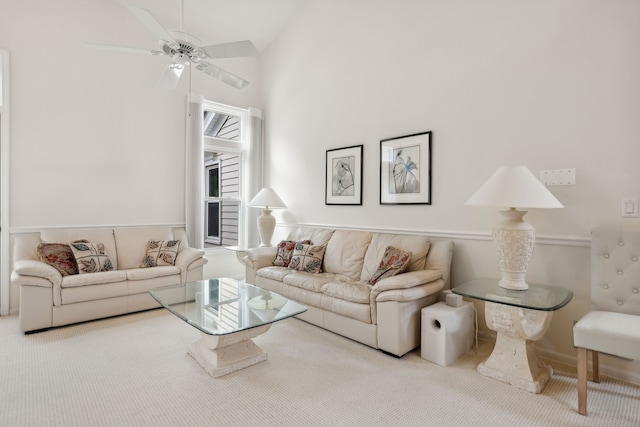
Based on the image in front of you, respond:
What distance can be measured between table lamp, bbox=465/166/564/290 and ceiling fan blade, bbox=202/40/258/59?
1.97 meters

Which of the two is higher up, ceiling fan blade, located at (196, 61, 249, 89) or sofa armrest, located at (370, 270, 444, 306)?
ceiling fan blade, located at (196, 61, 249, 89)

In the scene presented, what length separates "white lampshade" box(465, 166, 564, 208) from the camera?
6.88 feet

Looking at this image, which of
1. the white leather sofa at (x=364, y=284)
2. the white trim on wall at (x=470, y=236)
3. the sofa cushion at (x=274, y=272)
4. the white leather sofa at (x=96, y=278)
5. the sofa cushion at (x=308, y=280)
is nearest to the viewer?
the white trim on wall at (x=470, y=236)

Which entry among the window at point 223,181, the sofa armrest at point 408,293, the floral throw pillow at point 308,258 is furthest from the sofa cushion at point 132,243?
the sofa armrest at point 408,293

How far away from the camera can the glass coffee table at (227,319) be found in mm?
2191

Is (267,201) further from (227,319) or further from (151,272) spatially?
(227,319)

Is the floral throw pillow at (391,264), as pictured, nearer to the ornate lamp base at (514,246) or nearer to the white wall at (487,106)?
the white wall at (487,106)

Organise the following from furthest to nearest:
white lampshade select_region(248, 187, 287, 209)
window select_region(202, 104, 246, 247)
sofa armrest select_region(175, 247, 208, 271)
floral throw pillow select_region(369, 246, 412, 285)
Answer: window select_region(202, 104, 246, 247) → white lampshade select_region(248, 187, 287, 209) → sofa armrest select_region(175, 247, 208, 271) → floral throw pillow select_region(369, 246, 412, 285)

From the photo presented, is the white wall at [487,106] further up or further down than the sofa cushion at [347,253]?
further up

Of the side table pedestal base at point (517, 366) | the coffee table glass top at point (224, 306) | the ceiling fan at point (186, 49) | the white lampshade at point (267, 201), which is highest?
the ceiling fan at point (186, 49)

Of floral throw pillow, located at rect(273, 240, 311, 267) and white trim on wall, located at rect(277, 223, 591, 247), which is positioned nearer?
white trim on wall, located at rect(277, 223, 591, 247)

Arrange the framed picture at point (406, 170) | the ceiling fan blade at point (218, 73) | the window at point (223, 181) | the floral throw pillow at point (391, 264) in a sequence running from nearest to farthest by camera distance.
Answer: the ceiling fan blade at point (218, 73), the floral throw pillow at point (391, 264), the framed picture at point (406, 170), the window at point (223, 181)

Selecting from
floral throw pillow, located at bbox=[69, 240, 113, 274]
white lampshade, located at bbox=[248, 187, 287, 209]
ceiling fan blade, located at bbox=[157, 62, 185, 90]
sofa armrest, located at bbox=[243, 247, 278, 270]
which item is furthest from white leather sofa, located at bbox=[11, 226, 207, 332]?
ceiling fan blade, located at bbox=[157, 62, 185, 90]

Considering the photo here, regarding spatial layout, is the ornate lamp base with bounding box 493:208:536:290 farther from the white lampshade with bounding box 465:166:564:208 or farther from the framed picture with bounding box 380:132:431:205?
the framed picture with bounding box 380:132:431:205
